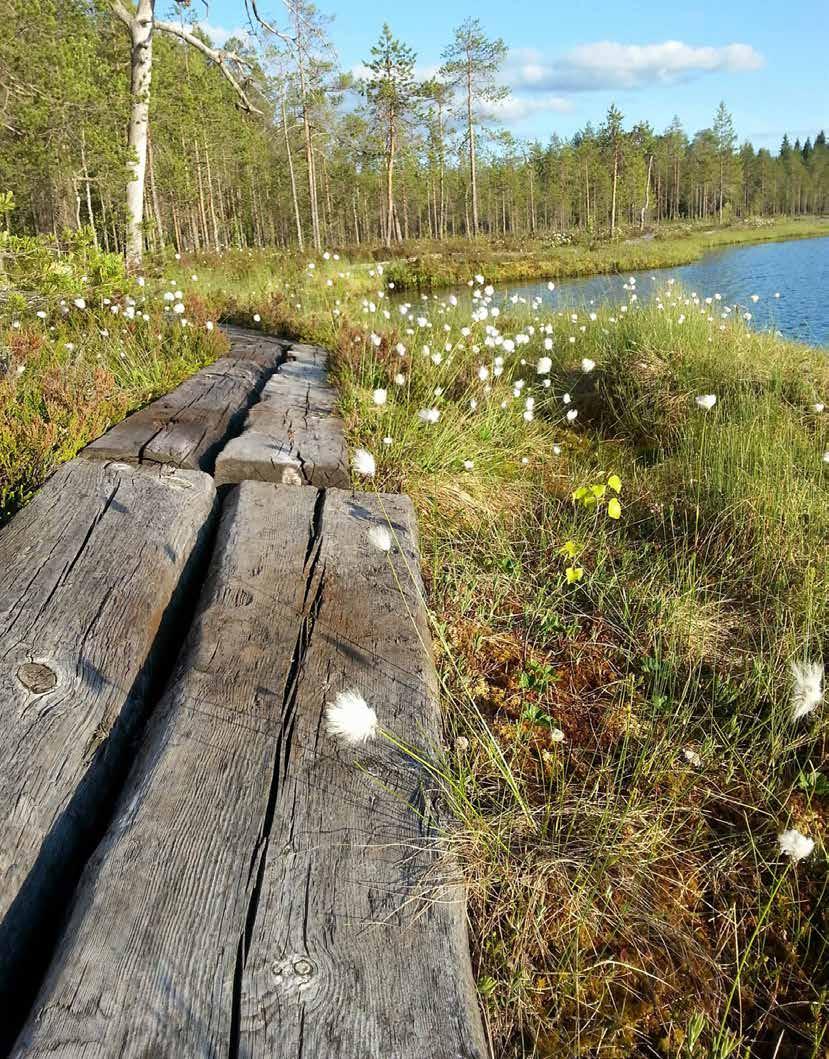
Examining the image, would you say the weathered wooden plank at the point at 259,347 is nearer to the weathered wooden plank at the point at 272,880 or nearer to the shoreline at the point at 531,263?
the weathered wooden plank at the point at 272,880

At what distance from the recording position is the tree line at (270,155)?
488 inches

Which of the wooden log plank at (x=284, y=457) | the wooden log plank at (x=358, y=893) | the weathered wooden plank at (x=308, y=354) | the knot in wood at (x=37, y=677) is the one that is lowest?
the wooden log plank at (x=358, y=893)

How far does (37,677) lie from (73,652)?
13 cm

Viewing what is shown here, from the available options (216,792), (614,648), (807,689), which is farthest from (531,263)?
(216,792)

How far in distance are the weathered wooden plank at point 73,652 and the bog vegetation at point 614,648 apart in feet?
2.02

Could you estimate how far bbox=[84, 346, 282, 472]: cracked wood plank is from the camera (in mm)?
3355

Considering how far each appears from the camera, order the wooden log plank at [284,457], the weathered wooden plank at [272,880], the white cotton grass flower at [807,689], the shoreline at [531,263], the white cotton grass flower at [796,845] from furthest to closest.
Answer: the shoreline at [531,263] < the wooden log plank at [284,457] < the white cotton grass flower at [807,689] < the white cotton grass flower at [796,845] < the weathered wooden plank at [272,880]

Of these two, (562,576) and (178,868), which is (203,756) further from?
(562,576)

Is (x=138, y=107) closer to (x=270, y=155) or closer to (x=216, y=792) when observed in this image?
(x=216, y=792)

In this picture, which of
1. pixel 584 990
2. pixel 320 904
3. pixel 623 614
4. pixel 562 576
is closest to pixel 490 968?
pixel 584 990

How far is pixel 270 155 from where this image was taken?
42219 millimetres

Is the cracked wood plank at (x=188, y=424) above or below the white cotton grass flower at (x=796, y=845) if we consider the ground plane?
above

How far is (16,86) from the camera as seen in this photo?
476 inches

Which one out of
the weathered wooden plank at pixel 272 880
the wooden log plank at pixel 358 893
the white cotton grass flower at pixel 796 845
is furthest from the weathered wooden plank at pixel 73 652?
the white cotton grass flower at pixel 796 845
